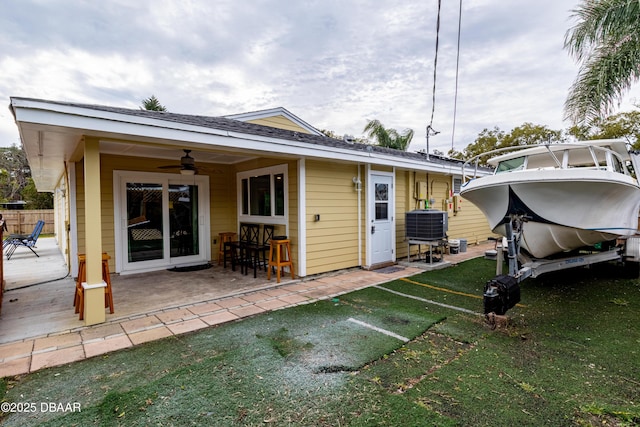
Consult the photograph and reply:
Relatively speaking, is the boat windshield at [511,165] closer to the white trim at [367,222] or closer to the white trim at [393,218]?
the white trim at [393,218]

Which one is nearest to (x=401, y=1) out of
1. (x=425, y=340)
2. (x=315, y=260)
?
(x=315, y=260)

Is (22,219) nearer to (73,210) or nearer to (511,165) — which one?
(73,210)

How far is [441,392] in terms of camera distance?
2.23 metres

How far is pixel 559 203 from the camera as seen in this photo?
385 centimetres

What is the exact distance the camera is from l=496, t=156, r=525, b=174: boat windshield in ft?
18.3

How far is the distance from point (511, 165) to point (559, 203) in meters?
2.19

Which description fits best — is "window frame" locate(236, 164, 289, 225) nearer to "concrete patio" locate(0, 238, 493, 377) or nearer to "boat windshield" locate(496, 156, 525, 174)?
"concrete patio" locate(0, 238, 493, 377)

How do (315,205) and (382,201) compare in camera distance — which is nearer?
(315,205)

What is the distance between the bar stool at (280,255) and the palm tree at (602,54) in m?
5.83

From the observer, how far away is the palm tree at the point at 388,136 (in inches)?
679

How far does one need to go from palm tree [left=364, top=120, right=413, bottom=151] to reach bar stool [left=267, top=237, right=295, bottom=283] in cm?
1301

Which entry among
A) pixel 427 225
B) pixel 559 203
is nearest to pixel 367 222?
pixel 427 225

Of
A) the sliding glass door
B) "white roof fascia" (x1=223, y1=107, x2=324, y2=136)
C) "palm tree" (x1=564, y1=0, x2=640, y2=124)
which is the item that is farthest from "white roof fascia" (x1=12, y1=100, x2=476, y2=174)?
"white roof fascia" (x1=223, y1=107, x2=324, y2=136)

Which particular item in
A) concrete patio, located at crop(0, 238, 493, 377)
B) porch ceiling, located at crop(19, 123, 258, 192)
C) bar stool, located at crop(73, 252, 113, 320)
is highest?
porch ceiling, located at crop(19, 123, 258, 192)
